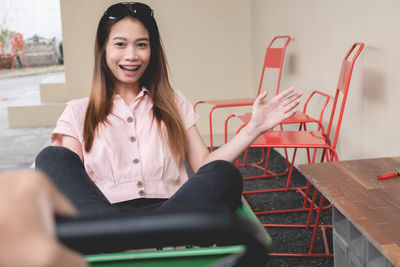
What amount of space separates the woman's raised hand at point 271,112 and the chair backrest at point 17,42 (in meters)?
9.73

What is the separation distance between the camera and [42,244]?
304 mm

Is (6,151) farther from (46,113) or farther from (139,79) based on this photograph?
(139,79)

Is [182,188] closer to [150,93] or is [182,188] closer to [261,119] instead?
[261,119]

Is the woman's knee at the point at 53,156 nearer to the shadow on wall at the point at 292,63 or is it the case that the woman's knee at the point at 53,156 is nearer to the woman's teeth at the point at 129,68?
the woman's teeth at the point at 129,68

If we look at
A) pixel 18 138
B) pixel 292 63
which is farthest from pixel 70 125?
pixel 18 138

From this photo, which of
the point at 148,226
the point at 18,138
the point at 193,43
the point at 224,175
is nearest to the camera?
the point at 148,226

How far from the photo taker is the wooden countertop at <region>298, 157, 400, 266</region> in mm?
1071

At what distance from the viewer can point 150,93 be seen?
1732 mm

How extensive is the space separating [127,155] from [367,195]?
29.0 inches

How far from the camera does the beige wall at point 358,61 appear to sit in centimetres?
219

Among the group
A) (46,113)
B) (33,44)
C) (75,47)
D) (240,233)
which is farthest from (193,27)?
(33,44)

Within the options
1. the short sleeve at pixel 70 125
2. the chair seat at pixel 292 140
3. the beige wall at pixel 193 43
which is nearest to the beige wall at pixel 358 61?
the chair seat at pixel 292 140

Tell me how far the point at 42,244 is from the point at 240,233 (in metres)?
0.13

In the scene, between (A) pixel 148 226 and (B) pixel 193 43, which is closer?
(A) pixel 148 226
